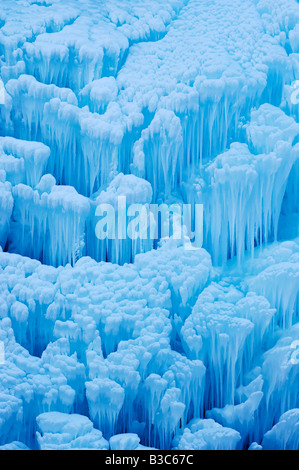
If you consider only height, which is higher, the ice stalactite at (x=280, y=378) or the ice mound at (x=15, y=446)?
the ice stalactite at (x=280, y=378)

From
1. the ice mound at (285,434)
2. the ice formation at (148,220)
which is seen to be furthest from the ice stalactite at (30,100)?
the ice mound at (285,434)

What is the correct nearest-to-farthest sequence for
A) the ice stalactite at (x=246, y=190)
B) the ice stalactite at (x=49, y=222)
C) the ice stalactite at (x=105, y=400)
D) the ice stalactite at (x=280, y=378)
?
the ice stalactite at (x=105, y=400), the ice stalactite at (x=280, y=378), the ice stalactite at (x=49, y=222), the ice stalactite at (x=246, y=190)

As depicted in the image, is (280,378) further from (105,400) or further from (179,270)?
(105,400)

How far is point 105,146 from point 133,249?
22.0 inches

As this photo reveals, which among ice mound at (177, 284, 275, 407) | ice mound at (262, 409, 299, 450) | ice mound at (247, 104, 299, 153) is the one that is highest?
ice mound at (247, 104, 299, 153)

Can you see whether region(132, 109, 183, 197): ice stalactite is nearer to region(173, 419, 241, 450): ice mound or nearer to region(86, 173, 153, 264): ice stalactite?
region(86, 173, 153, 264): ice stalactite

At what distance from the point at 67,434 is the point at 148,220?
43.8 inches

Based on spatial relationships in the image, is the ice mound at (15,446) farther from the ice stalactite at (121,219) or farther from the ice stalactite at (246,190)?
the ice stalactite at (246,190)

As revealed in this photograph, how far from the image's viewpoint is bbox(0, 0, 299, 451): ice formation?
3.00 metres

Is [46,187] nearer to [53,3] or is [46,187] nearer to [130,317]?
[130,317]

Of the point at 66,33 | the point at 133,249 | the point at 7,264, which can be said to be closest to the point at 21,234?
the point at 7,264

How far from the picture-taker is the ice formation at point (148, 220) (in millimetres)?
2996

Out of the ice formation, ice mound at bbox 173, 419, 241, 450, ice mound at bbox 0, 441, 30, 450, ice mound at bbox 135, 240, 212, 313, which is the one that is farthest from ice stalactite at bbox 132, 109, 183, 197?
ice mound at bbox 0, 441, 30, 450
